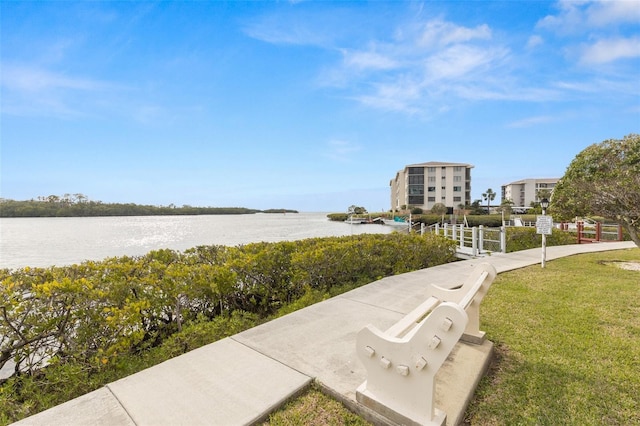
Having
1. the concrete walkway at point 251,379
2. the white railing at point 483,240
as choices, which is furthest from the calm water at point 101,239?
the white railing at point 483,240

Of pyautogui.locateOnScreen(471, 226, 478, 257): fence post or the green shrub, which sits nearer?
the green shrub

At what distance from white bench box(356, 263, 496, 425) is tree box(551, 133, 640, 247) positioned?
8103mm

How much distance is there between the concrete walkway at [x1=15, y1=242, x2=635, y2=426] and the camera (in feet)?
6.33

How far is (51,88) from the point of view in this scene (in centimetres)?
793

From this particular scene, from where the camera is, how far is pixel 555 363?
2.78 metres

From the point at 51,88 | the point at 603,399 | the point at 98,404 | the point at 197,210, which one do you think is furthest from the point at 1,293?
the point at 197,210

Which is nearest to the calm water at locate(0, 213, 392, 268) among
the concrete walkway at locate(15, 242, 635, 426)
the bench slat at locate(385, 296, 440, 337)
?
the concrete walkway at locate(15, 242, 635, 426)

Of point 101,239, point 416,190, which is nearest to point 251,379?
point 101,239

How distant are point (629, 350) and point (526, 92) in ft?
32.0

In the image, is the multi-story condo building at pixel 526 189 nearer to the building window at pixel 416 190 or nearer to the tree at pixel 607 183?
the building window at pixel 416 190

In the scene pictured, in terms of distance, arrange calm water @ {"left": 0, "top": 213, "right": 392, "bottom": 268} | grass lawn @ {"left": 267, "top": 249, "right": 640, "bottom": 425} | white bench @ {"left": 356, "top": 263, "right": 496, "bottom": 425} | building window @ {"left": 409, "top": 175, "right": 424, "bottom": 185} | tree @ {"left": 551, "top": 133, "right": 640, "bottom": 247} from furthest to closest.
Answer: building window @ {"left": 409, "top": 175, "right": 424, "bottom": 185} → calm water @ {"left": 0, "top": 213, "right": 392, "bottom": 268} → tree @ {"left": 551, "top": 133, "right": 640, "bottom": 247} → grass lawn @ {"left": 267, "top": 249, "right": 640, "bottom": 425} → white bench @ {"left": 356, "top": 263, "right": 496, "bottom": 425}

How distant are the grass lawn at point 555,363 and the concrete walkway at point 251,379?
0.15 meters

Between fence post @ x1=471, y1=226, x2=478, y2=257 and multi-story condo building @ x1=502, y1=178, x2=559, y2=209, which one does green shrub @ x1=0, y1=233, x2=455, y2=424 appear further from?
multi-story condo building @ x1=502, y1=178, x2=559, y2=209

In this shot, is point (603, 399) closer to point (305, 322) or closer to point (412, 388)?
point (412, 388)
